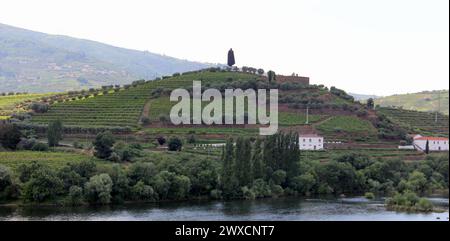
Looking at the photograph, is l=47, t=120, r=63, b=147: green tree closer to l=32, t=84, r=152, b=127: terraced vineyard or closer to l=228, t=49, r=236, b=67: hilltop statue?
l=32, t=84, r=152, b=127: terraced vineyard

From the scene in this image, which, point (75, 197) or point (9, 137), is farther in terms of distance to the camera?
point (9, 137)

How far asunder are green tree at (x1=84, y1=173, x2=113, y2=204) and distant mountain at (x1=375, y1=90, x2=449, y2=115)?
356 feet

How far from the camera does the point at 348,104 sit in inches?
3462

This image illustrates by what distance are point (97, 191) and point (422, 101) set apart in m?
120

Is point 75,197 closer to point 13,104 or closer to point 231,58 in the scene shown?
point 13,104

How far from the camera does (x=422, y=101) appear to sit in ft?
511

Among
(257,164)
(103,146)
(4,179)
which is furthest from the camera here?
(103,146)

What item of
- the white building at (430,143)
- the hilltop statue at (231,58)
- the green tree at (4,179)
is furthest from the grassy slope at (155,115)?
the green tree at (4,179)

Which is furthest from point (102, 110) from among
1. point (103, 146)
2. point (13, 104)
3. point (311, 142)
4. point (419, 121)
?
point (419, 121)

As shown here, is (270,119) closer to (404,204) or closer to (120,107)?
(120,107)
